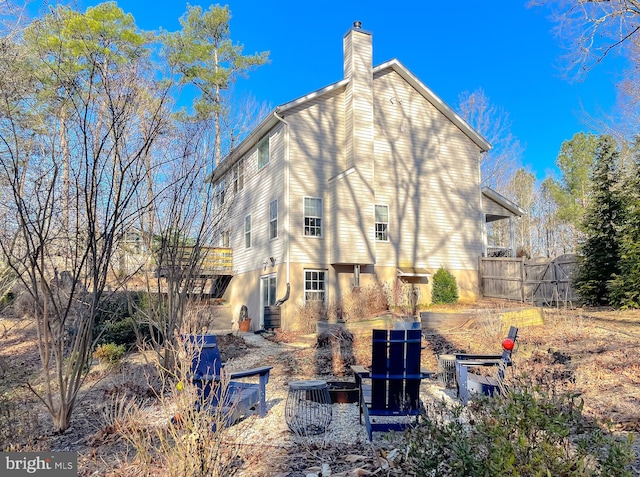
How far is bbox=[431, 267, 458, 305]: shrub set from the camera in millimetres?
15656

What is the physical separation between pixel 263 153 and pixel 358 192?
437cm

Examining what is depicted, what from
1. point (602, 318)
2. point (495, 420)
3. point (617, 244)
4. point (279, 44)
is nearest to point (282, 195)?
point (602, 318)

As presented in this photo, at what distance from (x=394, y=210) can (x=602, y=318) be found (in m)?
7.27

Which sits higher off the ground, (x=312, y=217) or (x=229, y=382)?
(x=312, y=217)

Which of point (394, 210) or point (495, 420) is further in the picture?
point (394, 210)

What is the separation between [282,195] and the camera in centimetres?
1472

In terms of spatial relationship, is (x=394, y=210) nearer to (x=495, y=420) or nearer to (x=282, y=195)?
(x=282, y=195)

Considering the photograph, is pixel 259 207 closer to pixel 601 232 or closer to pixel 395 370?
pixel 601 232

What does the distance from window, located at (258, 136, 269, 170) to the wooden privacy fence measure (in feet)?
29.6

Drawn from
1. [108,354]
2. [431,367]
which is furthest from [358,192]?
[108,354]

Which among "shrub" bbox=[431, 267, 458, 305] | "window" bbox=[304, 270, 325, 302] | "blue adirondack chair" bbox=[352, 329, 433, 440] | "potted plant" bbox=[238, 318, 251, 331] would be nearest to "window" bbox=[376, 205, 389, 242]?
"shrub" bbox=[431, 267, 458, 305]

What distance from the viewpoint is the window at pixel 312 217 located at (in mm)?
14750

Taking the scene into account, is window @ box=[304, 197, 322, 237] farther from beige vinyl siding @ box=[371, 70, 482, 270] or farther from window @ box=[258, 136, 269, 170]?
window @ box=[258, 136, 269, 170]

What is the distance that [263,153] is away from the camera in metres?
16.8
